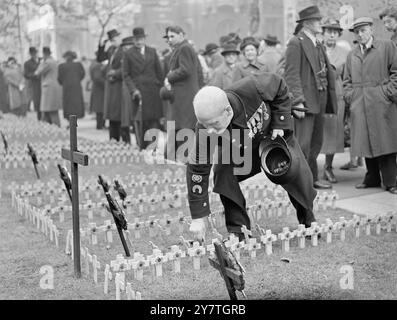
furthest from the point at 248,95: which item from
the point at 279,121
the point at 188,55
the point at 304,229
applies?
the point at 188,55

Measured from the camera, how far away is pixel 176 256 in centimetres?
503

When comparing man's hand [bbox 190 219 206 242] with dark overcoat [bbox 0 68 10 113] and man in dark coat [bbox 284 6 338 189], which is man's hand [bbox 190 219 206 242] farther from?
dark overcoat [bbox 0 68 10 113]

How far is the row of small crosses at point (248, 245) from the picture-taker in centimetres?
485

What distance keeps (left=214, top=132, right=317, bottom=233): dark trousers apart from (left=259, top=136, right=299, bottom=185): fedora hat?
0.70 feet

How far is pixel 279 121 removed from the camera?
5.27m

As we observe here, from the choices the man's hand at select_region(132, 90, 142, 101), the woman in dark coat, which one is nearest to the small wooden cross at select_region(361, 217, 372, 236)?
the man's hand at select_region(132, 90, 142, 101)

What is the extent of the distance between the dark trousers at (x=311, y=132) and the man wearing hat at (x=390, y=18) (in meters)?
1.00

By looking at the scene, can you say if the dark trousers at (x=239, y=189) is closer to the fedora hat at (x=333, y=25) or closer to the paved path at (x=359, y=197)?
the paved path at (x=359, y=197)

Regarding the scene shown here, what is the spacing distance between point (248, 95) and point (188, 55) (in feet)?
15.3

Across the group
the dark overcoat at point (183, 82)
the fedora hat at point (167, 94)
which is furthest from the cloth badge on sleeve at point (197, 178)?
the fedora hat at point (167, 94)

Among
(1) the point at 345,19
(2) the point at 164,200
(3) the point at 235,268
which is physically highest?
(1) the point at 345,19

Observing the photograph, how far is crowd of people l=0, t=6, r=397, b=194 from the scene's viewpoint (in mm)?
7715

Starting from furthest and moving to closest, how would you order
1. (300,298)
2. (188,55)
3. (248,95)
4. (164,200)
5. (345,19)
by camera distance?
(188,55)
(345,19)
(164,200)
(248,95)
(300,298)
